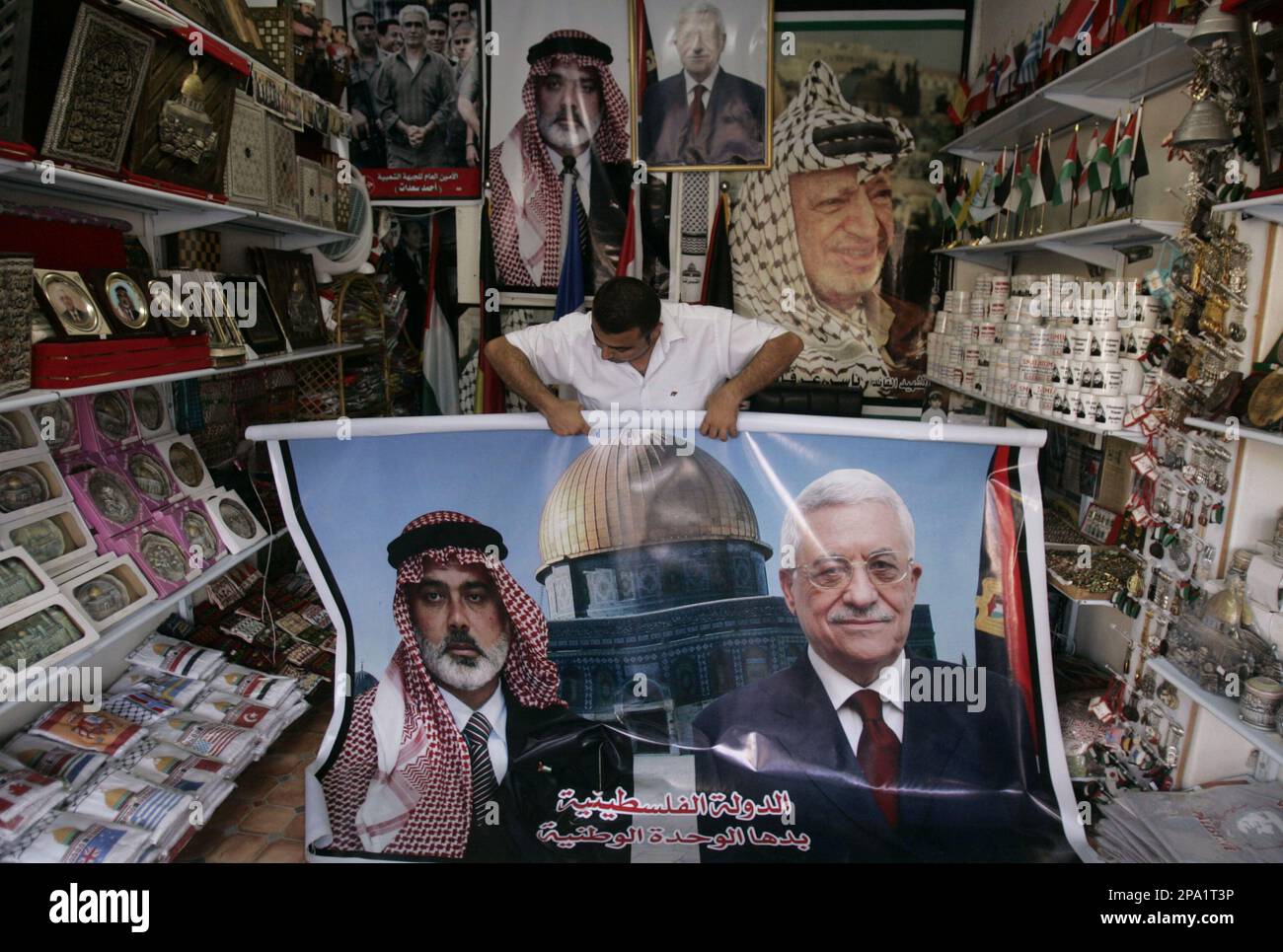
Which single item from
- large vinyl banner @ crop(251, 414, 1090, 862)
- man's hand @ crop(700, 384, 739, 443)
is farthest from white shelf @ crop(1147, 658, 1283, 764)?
man's hand @ crop(700, 384, 739, 443)

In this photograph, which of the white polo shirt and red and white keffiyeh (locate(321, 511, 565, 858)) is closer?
red and white keffiyeh (locate(321, 511, 565, 858))

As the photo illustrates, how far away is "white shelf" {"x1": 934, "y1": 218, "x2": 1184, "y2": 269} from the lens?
92.3 inches

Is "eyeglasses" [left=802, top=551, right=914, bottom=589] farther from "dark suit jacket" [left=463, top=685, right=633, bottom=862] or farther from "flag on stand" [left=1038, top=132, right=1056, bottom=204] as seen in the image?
"flag on stand" [left=1038, top=132, right=1056, bottom=204]

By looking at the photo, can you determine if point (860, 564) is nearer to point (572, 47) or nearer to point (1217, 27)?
point (1217, 27)

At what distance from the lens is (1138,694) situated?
8.38 ft

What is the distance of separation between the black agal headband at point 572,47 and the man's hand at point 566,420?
10.8 ft

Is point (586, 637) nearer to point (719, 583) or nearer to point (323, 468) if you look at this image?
point (719, 583)

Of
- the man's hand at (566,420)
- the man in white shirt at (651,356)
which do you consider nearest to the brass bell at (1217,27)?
the man in white shirt at (651,356)

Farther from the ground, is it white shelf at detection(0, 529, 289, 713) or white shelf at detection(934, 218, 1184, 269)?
white shelf at detection(934, 218, 1184, 269)

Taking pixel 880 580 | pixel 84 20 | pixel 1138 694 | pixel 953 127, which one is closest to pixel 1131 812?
pixel 1138 694

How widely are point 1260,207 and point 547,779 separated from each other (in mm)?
2331

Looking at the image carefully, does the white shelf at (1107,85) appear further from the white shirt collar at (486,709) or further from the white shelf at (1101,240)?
the white shirt collar at (486,709)

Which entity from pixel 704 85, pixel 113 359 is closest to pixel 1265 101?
pixel 113 359

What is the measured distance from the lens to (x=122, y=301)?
7.72 feet
